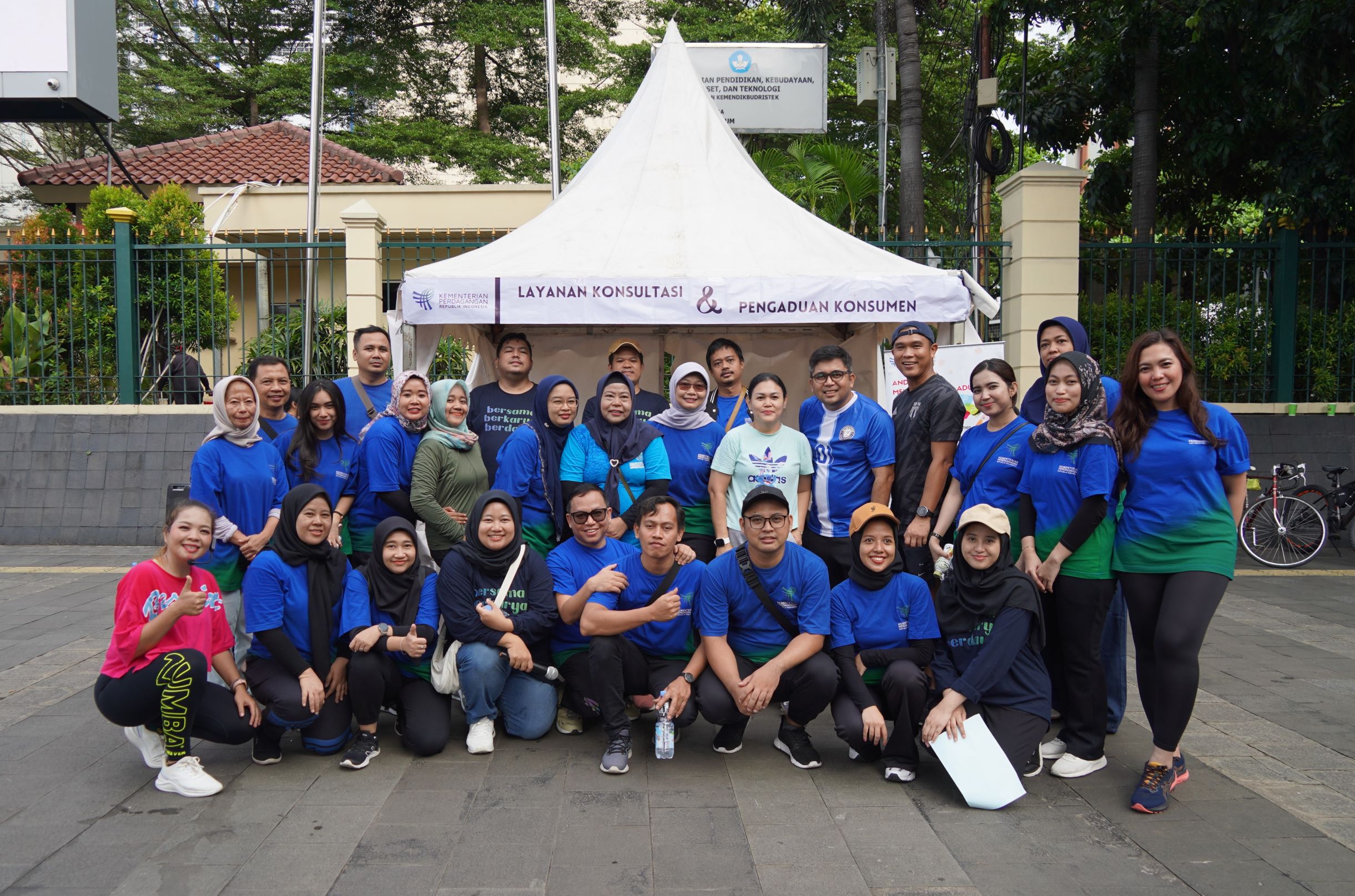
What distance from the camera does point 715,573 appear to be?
14.6 feet

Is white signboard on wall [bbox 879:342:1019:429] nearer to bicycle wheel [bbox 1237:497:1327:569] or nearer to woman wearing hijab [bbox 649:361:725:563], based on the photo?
woman wearing hijab [bbox 649:361:725:563]

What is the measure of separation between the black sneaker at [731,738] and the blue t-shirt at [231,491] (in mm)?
2309

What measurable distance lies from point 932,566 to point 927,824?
1.54m

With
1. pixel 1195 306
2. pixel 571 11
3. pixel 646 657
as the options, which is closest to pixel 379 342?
pixel 646 657

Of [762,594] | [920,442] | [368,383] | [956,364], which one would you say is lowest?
[762,594]

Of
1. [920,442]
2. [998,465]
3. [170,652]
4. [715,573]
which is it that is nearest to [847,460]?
[920,442]

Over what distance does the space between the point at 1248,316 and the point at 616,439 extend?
26.5 feet

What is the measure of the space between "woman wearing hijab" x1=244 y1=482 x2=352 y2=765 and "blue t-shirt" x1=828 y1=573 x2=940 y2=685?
2173 mm

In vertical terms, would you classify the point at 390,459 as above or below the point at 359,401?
below

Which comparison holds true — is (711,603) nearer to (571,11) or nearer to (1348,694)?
(1348,694)

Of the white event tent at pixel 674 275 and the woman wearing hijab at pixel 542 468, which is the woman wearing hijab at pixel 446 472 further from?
A: the white event tent at pixel 674 275

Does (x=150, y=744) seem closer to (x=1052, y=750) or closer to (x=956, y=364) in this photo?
(x=1052, y=750)

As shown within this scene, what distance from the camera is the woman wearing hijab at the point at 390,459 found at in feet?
16.6

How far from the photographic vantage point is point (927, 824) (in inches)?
149
